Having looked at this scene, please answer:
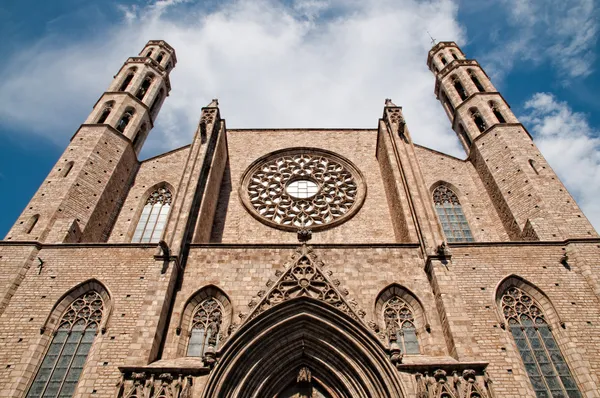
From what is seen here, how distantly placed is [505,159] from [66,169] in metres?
14.5

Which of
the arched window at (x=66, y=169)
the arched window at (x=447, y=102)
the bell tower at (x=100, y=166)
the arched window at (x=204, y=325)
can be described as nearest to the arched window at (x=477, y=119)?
the arched window at (x=447, y=102)

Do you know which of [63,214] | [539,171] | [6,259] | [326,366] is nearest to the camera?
[326,366]

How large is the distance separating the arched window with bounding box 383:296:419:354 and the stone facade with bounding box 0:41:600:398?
34 millimetres

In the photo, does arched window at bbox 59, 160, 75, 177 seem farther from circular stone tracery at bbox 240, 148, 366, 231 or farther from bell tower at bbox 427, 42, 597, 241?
bell tower at bbox 427, 42, 597, 241

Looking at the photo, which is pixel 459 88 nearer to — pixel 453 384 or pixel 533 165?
pixel 533 165

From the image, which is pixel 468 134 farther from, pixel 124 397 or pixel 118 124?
pixel 124 397

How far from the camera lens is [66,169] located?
13547 millimetres

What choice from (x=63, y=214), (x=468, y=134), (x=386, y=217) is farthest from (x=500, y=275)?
(x=63, y=214)

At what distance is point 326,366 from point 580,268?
22.1ft

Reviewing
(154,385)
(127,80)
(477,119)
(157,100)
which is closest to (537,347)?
(154,385)

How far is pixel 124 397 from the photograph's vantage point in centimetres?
756

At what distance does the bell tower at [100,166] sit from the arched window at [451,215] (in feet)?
36.8

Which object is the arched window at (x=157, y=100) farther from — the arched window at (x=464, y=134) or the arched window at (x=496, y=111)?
the arched window at (x=496, y=111)

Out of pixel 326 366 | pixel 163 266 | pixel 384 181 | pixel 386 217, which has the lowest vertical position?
pixel 326 366
